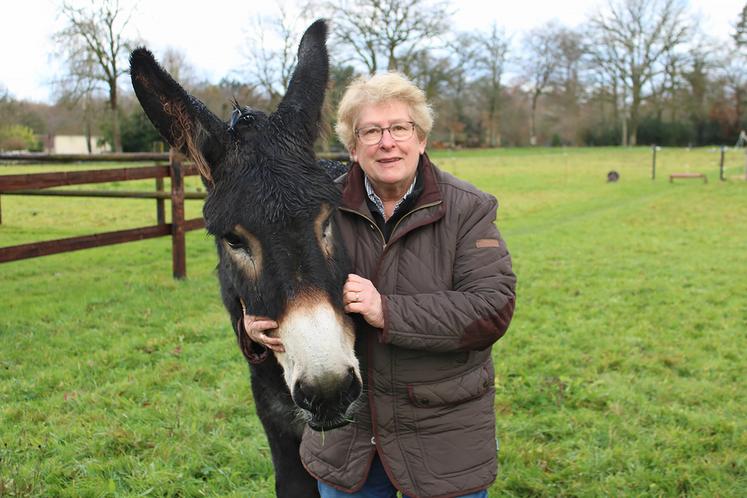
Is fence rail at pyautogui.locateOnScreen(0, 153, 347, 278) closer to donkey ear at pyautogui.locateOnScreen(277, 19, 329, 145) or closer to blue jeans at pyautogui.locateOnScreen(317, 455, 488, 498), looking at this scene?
donkey ear at pyautogui.locateOnScreen(277, 19, 329, 145)

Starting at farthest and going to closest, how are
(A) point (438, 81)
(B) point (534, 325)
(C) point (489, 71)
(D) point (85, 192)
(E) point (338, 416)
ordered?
(C) point (489, 71) → (A) point (438, 81) → (D) point (85, 192) → (B) point (534, 325) → (E) point (338, 416)

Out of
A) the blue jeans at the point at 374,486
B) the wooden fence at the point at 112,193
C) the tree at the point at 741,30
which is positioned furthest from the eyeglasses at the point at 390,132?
the tree at the point at 741,30

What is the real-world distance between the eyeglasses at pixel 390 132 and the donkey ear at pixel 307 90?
260 millimetres

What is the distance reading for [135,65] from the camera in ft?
7.46

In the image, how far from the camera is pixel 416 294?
2262 mm

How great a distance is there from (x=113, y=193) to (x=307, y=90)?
9.81m

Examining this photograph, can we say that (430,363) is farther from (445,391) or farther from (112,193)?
(112,193)

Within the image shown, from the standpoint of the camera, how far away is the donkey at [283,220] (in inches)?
75.0

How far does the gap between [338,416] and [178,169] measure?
7.74 metres

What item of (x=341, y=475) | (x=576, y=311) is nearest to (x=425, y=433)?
(x=341, y=475)

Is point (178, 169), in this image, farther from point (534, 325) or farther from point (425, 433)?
point (425, 433)

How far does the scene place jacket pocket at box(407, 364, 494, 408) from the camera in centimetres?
229

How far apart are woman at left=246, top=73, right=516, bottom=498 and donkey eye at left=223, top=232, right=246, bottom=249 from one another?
298 millimetres

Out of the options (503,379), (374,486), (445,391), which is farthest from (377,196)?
(503,379)
